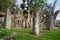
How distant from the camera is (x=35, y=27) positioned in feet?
47.5

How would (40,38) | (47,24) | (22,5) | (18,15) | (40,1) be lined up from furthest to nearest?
1. (18,15)
2. (22,5)
3. (40,1)
4. (47,24)
5. (40,38)

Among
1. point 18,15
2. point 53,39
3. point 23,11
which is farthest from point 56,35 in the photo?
point 18,15

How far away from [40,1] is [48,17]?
17.5 ft

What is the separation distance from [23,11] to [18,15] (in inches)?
149

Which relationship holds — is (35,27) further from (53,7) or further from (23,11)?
(23,11)

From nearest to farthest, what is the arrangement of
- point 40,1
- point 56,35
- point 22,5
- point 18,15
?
Answer: 1. point 56,35
2. point 40,1
3. point 22,5
4. point 18,15

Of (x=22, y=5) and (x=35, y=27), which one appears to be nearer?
(x=35, y=27)

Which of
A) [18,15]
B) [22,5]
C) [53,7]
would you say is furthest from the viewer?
[18,15]

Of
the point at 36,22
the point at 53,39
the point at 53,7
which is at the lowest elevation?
the point at 53,39

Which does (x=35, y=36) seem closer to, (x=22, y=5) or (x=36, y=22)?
(x=36, y=22)

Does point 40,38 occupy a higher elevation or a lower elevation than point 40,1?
lower

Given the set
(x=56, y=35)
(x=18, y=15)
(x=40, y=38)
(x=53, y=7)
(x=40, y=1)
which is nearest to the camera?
(x=40, y=38)

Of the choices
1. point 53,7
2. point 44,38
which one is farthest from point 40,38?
point 53,7

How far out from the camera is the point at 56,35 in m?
14.0
